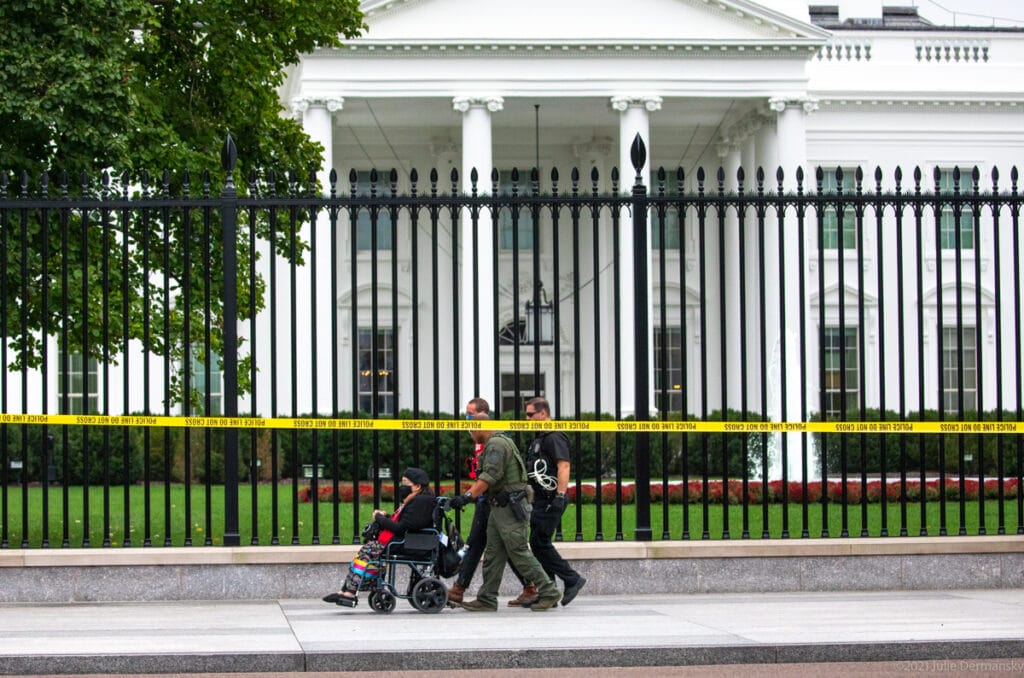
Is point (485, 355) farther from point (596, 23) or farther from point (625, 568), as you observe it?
point (625, 568)

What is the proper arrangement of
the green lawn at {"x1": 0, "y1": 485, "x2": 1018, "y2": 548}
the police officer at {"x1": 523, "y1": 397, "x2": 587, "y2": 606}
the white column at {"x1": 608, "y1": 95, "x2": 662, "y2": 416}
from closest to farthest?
1. the police officer at {"x1": 523, "y1": 397, "x2": 587, "y2": 606}
2. the green lawn at {"x1": 0, "y1": 485, "x2": 1018, "y2": 548}
3. the white column at {"x1": 608, "y1": 95, "x2": 662, "y2": 416}

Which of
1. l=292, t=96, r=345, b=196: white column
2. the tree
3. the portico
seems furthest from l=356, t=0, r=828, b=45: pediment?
the tree

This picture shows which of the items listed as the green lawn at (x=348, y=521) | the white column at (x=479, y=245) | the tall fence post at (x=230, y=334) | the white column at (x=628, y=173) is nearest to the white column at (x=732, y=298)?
the white column at (x=628, y=173)

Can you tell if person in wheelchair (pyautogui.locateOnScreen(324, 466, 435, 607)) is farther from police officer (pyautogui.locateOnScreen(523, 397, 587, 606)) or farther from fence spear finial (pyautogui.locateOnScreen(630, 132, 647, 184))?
fence spear finial (pyautogui.locateOnScreen(630, 132, 647, 184))

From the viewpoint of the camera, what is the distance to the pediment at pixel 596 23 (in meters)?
38.5

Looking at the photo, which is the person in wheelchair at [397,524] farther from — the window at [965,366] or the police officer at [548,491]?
the window at [965,366]

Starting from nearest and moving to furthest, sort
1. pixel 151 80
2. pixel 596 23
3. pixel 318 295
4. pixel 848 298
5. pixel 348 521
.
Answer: pixel 151 80
pixel 348 521
pixel 318 295
pixel 596 23
pixel 848 298

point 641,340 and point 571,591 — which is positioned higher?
point 641,340

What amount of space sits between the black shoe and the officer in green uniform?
0.11 m

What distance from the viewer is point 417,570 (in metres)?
12.1

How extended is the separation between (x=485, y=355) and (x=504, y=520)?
938 inches

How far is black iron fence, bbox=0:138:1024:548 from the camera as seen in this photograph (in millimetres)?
12586

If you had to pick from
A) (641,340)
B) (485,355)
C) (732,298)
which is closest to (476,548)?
(641,340)

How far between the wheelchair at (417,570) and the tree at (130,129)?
2.36 metres
